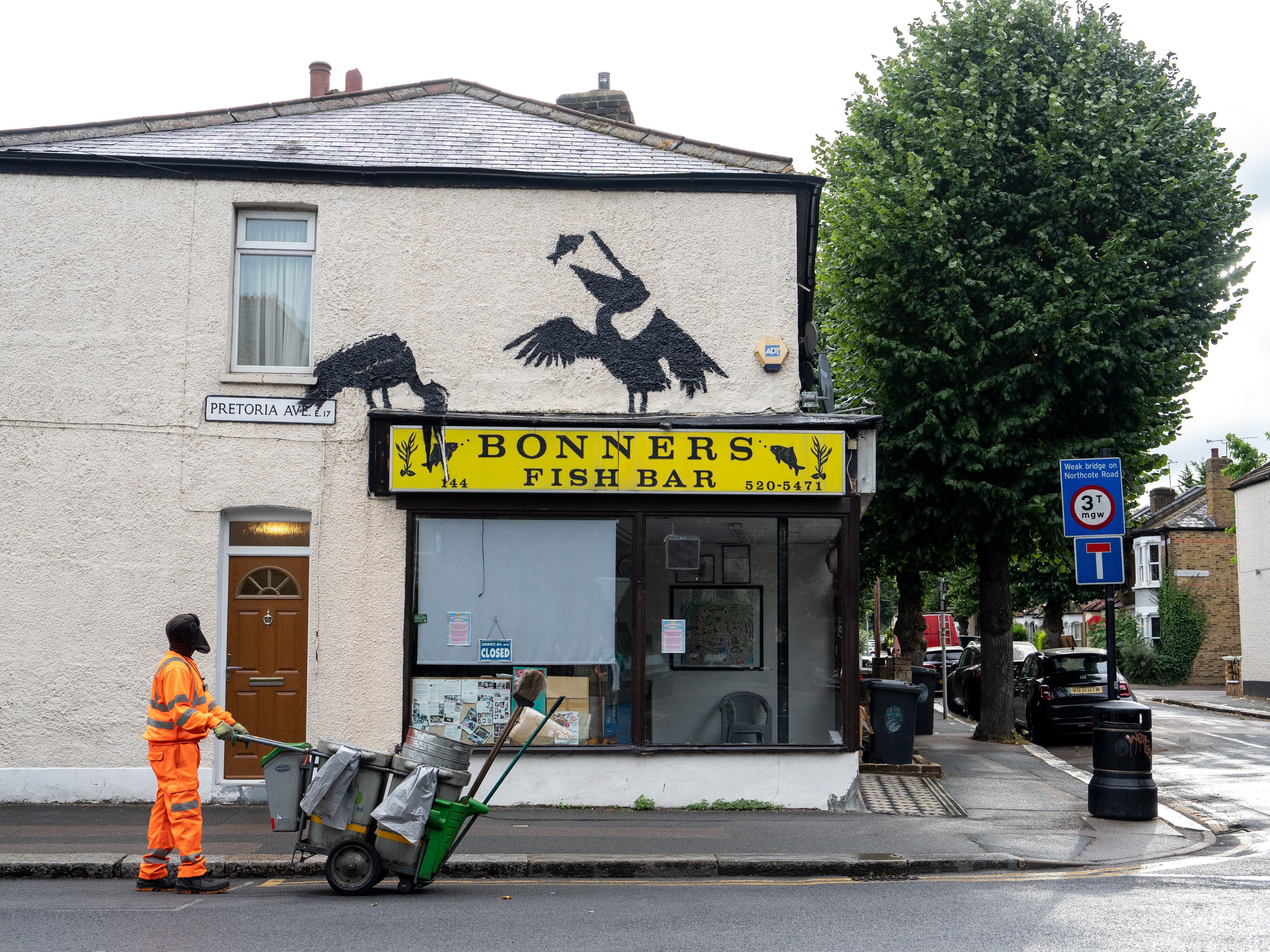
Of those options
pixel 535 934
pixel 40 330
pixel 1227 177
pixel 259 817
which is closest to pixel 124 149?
pixel 40 330

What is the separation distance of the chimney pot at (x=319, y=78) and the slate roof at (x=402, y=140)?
181 centimetres

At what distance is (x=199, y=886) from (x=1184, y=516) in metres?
43.6

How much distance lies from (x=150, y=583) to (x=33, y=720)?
162 cm

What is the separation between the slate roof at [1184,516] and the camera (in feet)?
139

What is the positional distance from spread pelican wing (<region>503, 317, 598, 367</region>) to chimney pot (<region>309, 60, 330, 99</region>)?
17.2 feet

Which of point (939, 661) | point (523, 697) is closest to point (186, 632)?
point (523, 697)

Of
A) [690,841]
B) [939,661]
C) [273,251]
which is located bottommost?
[939,661]

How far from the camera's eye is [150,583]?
425 inches

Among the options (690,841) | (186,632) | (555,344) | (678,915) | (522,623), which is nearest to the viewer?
(678,915)

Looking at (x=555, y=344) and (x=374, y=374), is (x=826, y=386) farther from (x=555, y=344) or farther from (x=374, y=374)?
(x=374, y=374)

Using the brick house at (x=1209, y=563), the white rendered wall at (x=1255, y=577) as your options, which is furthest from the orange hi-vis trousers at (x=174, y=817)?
the brick house at (x=1209, y=563)

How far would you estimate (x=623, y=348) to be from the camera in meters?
11.4

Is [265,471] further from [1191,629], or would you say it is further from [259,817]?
[1191,629]

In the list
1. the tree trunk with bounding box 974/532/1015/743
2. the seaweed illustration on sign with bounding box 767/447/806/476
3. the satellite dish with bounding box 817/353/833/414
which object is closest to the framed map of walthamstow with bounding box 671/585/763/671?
the seaweed illustration on sign with bounding box 767/447/806/476
